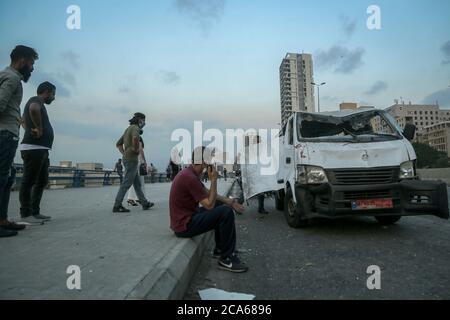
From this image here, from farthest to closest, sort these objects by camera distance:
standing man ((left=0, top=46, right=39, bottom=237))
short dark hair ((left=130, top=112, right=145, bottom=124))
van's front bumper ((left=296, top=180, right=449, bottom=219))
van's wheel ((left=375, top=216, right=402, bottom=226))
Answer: short dark hair ((left=130, top=112, right=145, bottom=124)), van's wheel ((left=375, top=216, right=402, bottom=226)), van's front bumper ((left=296, top=180, right=449, bottom=219)), standing man ((left=0, top=46, right=39, bottom=237))

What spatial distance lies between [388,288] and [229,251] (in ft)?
5.13

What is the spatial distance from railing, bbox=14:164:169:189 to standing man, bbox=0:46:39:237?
381 inches

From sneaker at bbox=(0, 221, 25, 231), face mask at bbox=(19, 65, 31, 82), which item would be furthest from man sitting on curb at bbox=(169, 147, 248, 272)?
face mask at bbox=(19, 65, 31, 82)

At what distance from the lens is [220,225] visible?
3.62 meters

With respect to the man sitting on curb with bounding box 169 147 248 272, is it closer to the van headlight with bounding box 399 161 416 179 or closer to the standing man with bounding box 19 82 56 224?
the standing man with bounding box 19 82 56 224

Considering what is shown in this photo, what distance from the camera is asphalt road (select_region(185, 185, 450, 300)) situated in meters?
2.85

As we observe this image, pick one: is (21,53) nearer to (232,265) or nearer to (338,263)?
(232,265)

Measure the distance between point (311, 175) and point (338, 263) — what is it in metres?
1.64

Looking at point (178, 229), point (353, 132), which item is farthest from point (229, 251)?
point (353, 132)

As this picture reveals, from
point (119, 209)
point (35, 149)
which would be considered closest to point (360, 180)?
point (119, 209)

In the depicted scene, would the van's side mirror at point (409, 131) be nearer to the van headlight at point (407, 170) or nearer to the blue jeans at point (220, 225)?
the van headlight at point (407, 170)

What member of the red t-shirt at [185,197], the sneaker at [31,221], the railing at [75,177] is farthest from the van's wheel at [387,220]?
the railing at [75,177]

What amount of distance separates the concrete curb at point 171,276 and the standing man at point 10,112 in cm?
237

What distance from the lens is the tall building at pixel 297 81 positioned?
2055 inches
